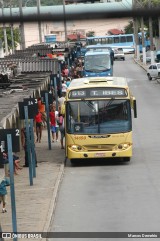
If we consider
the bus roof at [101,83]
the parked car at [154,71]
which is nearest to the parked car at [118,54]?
the parked car at [154,71]

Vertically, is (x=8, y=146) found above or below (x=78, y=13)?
below

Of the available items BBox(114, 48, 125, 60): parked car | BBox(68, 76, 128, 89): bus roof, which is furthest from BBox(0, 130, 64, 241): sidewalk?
BBox(114, 48, 125, 60): parked car

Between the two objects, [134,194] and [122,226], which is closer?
[122,226]

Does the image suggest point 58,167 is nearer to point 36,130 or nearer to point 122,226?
point 36,130

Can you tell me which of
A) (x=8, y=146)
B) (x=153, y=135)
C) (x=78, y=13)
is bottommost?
(x=153, y=135)

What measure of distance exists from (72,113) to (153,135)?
6676 mm

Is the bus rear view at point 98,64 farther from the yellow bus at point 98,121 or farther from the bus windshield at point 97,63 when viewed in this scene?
the yellow bus at point 98,121

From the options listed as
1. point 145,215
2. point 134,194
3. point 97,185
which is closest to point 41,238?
point 145,215

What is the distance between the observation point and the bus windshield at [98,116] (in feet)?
77.5

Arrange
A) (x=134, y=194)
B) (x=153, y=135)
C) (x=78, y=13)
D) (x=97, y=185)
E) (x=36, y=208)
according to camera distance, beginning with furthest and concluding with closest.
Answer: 1. (x=153, y=135)
2. (x=97, y=185)
3. (x=134, y=194)
4. (x=36, y=208)
5. (x=78, y=13)

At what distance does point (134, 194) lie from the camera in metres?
18.1

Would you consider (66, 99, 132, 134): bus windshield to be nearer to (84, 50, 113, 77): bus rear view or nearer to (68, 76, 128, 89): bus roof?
(68, 76, 128, 89): bus roof

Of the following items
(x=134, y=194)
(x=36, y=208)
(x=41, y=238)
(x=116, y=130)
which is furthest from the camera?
(x=116, y=130)

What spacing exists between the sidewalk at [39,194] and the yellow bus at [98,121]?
3.26ft
